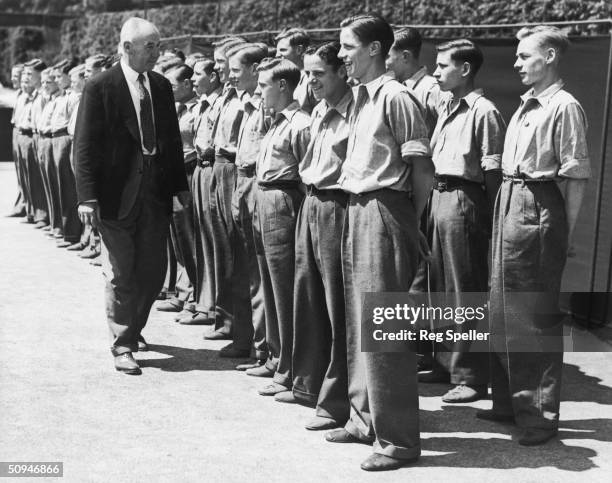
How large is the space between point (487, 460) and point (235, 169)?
128 inches

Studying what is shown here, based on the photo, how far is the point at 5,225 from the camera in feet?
46.4

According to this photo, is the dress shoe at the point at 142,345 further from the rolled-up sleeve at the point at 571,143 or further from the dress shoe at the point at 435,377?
the rolled-up sleeve at the point at 571,143

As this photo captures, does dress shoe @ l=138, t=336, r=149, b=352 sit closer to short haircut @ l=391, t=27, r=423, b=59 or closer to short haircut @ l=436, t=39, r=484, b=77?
short haircut @ l=391, t=27, r=423, b=59

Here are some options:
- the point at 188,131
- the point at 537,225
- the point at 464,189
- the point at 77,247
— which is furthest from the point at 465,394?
the point at 77,247

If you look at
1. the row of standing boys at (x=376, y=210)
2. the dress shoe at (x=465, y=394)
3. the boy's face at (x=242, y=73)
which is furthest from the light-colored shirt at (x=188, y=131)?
the dress shoe at (x=465, y=394)

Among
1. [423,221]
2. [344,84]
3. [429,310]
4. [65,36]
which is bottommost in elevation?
[429,310]

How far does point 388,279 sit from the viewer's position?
4980 millimetres

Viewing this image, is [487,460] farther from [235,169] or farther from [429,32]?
[429,32]

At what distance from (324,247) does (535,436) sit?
1.47m

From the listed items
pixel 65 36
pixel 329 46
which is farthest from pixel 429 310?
pixel 65 36

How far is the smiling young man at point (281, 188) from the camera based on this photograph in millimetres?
6242

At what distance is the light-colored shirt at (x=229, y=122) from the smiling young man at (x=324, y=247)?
5.21ft

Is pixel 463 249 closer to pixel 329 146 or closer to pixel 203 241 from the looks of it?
pixel 329 146

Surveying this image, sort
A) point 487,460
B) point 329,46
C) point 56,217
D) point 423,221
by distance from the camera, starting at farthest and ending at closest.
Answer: point 56,217 < point 423,221 < point 329,46 < point 487,460
